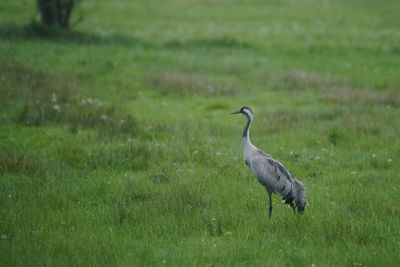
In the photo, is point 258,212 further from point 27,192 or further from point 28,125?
point 28,125

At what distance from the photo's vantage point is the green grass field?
856cm

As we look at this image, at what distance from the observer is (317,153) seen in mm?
13578

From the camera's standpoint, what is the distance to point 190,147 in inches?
539

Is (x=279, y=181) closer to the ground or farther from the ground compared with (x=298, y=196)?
farther from the ground

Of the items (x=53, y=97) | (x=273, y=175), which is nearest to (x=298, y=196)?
(x=273, y=175)

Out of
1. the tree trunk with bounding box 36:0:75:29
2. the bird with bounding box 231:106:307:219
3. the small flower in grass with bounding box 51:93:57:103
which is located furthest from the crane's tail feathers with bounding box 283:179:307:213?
the tree trunk with bounding box 36:0:75:29

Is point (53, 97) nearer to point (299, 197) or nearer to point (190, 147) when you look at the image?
point (190, 147)

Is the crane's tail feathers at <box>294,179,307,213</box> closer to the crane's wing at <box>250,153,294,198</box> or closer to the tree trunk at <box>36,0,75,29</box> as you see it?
the crane's wing at <box>250,153,294,198</box>

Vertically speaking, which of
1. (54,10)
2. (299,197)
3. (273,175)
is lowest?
(299,197)

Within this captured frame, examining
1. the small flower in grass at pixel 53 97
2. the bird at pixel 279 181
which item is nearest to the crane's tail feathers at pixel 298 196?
the bird at pixel 279 181

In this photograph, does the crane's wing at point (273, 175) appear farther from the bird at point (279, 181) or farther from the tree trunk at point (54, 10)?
the tree trunk at point (54, 10)

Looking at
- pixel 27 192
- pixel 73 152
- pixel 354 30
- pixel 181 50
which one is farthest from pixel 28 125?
pixel 354 30

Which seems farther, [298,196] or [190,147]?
[190,147]

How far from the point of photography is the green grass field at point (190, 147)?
856 cm
